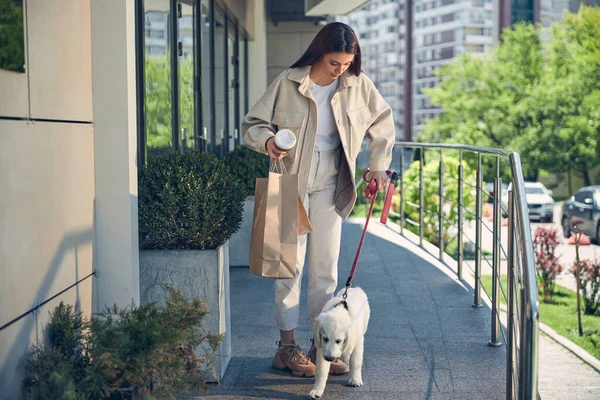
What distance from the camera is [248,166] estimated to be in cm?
709

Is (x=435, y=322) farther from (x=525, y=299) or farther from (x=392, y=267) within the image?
(x=525, y=299)

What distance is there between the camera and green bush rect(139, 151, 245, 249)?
12.8 feet

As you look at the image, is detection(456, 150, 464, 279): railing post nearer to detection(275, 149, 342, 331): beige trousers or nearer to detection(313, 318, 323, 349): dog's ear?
detection(275, 149, 342, 331): beige trousers

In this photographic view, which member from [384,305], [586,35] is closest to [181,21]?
[384,305]

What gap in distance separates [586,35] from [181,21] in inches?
1853

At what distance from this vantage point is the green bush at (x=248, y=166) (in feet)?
23.2

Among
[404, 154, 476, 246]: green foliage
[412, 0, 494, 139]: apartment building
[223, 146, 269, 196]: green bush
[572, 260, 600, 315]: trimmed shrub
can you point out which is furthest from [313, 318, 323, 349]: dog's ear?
[412, 0, 494, 139]: apartment building

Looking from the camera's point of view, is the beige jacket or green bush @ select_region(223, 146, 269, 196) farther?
green bush @ select_region(223, 146, 269, 196)

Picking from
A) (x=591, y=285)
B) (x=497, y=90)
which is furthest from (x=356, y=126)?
(x=497, y=90)

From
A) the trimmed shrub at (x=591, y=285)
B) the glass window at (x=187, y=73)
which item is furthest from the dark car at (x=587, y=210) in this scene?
the glass window at (x=187, y=73)

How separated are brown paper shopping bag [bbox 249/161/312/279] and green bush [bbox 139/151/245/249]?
11.6 inches

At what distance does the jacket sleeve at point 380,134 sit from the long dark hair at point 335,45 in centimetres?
20

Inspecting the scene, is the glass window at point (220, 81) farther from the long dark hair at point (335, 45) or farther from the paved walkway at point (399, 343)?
the long dark hair at point (335, 45)

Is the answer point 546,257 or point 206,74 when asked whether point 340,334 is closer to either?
point 206,74
